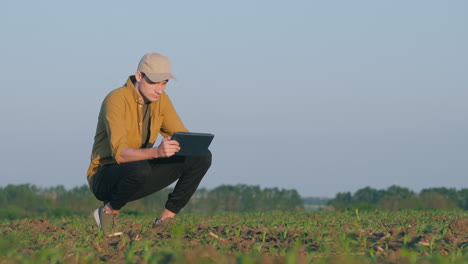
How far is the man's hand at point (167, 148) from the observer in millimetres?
6645

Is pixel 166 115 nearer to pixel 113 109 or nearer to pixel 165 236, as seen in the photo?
pixel 113 109

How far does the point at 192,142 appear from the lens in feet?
23.3


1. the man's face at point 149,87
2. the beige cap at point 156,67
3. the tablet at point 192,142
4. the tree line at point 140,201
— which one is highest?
the beige cap at point 156,67

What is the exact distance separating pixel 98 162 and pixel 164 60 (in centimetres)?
141

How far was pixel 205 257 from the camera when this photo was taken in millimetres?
4113

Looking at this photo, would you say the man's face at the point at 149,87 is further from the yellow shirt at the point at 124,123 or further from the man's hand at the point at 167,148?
the man's hand at the point at 167,148

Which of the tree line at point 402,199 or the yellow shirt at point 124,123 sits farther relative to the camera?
the tree line at point 402,199

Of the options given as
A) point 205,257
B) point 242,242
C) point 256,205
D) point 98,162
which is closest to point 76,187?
point 256,205

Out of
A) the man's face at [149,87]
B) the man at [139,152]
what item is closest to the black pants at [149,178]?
the man at [139,152]

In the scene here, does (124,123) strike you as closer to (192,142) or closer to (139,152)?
(139,152)

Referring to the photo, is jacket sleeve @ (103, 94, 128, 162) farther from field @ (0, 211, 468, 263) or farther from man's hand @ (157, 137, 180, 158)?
field @ (0, 211, 468, 263)

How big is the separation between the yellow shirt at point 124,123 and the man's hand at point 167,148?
47 centimetres

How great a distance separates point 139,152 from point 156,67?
91 centimetres

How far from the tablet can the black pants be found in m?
0.18
